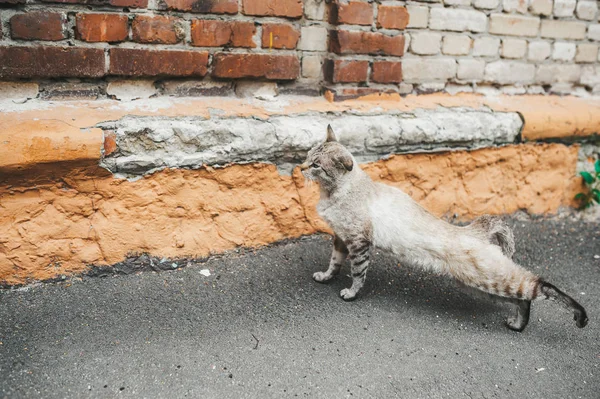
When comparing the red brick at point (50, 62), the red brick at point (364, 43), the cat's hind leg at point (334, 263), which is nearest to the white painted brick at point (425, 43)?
the red brick at point (364, 43)

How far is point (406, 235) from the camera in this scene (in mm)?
2564

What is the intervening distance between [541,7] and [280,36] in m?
2.01

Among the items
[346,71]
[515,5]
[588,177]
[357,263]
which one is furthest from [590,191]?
[357,263]

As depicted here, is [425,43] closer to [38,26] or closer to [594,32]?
[594,32]

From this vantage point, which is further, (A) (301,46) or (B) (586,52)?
(B) (586,52)

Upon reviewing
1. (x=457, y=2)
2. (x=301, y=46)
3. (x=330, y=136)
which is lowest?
(x=330, y=136)

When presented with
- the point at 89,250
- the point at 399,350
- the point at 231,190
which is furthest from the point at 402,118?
the point at 89,250

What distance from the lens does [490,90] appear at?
3.67 metres

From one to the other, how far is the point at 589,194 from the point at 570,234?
19.5 inches

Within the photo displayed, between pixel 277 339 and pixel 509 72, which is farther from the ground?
pixel 509 72

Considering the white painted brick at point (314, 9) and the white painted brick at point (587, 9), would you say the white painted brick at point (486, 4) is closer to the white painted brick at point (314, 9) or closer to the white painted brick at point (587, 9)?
the white painted brick at point (587, 9)

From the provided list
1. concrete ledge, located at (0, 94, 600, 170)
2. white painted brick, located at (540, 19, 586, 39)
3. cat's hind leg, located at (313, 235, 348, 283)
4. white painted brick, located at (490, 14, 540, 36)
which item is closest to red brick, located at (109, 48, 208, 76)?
concrete ledge, located at (0, 94, 600, 170)

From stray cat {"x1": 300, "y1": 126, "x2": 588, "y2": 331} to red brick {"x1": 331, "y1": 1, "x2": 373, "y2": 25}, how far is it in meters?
0.77

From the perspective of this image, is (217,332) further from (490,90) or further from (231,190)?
(490,90)
